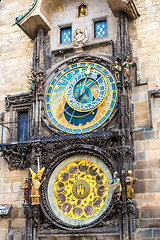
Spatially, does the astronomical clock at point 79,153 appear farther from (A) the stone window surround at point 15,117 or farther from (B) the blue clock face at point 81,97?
(A) the stone window surround at point 15,117

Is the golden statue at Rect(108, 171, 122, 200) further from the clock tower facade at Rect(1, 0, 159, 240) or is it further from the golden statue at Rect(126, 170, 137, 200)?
the golden statue at Rect(126, 170, 137, 200)

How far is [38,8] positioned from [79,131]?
155 inches

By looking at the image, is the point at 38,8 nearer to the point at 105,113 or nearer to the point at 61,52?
the point at 61,52

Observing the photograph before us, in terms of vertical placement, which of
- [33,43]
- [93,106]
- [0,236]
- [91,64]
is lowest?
[0,236]

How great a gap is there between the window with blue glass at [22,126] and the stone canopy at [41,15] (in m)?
2.49

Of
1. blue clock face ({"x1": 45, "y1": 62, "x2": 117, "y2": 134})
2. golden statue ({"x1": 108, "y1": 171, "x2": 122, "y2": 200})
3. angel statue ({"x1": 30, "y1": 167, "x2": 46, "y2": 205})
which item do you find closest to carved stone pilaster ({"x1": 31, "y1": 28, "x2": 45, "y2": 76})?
blue clock face ({"x1": 45, "y1": 62, "x2": 117, "y2": 134})

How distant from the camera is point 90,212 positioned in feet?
38.4

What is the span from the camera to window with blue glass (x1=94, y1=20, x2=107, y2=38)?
44.1 feet

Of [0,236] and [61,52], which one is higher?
[61,52]

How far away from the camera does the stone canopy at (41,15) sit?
13.0 metres

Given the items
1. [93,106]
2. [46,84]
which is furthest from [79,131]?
[46,84]

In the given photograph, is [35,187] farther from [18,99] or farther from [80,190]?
[18,99]

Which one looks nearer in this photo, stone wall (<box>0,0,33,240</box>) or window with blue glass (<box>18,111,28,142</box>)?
stone wall (<box>0,0,33,240</box>)

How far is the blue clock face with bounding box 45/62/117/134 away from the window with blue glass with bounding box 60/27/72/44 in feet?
3.40
